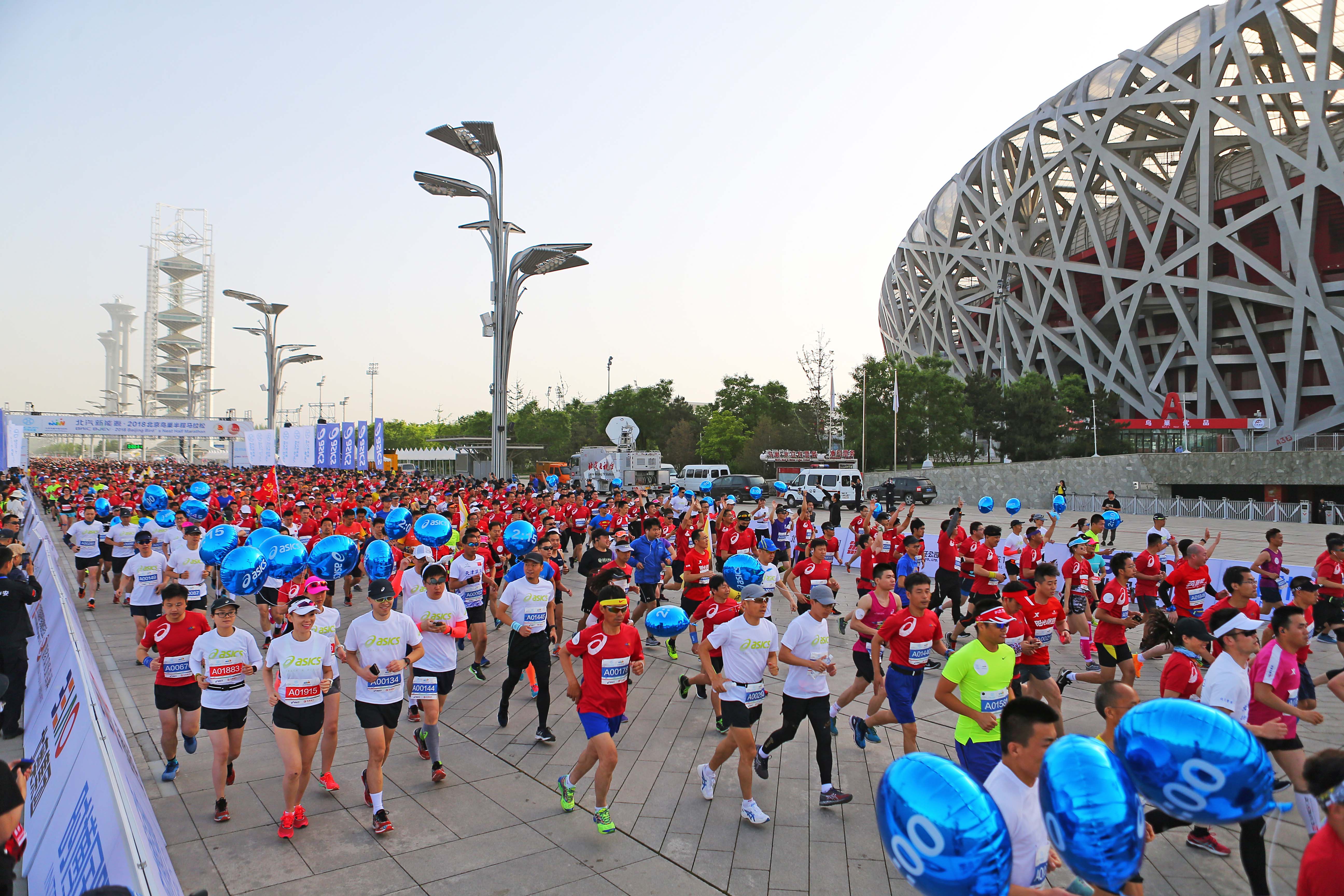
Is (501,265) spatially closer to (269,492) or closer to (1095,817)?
(269,492)

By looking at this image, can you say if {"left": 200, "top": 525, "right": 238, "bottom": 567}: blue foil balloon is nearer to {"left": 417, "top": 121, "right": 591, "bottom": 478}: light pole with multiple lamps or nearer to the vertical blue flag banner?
{"left": 417, "top": 121, "right": 591, "bottom": 478}: light pole with multiple lamps

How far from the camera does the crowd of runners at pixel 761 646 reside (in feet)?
14.8

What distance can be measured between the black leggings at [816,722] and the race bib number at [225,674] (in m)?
3.95

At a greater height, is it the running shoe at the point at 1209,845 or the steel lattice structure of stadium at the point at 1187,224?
the steel lattice structure of stadium at the point at 1187,224

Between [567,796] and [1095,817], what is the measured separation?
13.4 feet

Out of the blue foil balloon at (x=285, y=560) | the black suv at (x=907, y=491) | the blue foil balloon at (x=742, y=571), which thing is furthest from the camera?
the black suv at (x=907, y=491)

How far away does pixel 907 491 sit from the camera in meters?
35.5

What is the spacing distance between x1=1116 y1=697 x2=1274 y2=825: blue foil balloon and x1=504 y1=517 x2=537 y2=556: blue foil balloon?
7.11 metres

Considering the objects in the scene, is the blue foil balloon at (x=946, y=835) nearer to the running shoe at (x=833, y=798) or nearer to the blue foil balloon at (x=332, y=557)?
the running shoe at (x=833, y=798)

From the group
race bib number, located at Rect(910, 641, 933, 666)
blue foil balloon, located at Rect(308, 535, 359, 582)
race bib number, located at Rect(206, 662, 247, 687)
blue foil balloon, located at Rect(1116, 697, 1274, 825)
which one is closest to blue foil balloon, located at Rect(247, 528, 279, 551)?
blue foil balloon, located at Rect(308, 535, 359, 582)

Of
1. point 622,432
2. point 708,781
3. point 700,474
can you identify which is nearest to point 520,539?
point 708,781

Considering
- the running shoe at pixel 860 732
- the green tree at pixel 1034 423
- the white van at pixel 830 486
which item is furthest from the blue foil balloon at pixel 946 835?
the green tree at pixel 1034 423

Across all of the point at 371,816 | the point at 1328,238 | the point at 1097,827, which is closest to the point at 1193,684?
the point at 1097,827

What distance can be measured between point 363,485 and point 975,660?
69.7 ft
